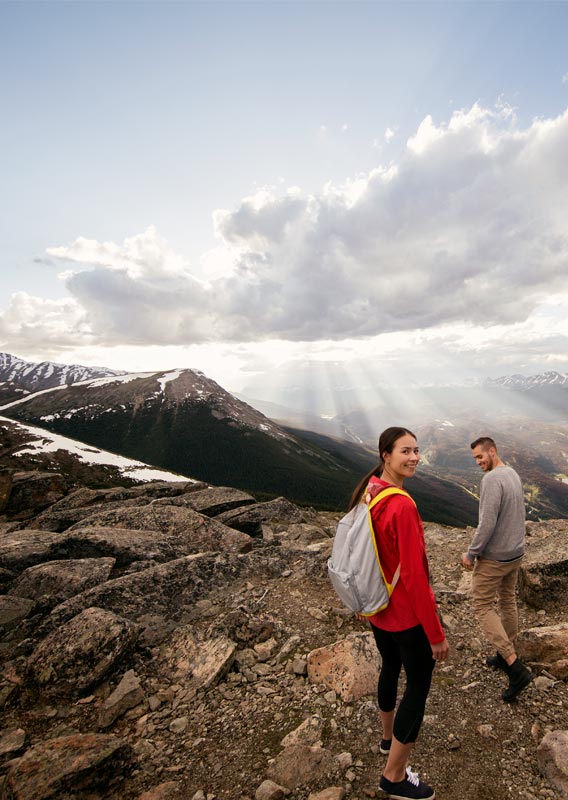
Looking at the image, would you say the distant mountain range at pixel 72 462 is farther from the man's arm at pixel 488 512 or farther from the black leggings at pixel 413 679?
the black leggings at pixel 413 679

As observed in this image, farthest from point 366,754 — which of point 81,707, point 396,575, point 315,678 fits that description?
point 81,707

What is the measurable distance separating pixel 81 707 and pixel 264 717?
3.27 meters

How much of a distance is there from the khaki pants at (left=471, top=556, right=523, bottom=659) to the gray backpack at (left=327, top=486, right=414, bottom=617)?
11.5 feet

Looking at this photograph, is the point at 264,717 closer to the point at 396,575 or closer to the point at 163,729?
the point at 163,729

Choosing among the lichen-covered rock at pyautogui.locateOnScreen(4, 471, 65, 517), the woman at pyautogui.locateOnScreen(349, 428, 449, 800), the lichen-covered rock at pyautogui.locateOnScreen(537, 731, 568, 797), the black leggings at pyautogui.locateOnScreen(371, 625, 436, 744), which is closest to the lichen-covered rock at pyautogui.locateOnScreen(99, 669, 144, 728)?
the woman at pyautogui.locateOnScreen(349, 428, 449, 800)

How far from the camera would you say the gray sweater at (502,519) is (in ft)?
20.6

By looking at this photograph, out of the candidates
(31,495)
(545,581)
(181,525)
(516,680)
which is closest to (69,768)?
(516,680)

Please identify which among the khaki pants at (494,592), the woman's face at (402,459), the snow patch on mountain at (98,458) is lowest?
the snow patch on mountain at (98,458)

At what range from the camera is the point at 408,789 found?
4262 millimetres

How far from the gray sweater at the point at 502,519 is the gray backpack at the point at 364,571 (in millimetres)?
3056

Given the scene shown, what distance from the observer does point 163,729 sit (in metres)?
5.77

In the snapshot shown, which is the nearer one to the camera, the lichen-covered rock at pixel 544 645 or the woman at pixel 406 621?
the woman at pixel 406 621

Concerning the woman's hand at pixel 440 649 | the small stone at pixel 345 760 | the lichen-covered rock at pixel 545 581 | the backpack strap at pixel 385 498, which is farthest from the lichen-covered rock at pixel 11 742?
the lichen-covered rock at pixel 545 581

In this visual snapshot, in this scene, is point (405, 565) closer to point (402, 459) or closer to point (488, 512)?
point (402, 459)
